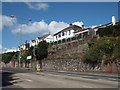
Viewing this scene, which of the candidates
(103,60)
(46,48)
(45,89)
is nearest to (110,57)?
(103,60)

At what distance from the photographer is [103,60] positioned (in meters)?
24.5

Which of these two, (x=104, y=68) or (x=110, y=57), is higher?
(x=110, y=57)

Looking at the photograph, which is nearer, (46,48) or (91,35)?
(91,35)

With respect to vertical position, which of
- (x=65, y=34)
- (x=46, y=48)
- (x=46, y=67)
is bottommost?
(x=46, y=67)

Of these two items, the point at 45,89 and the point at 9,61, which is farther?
the point at 9,61

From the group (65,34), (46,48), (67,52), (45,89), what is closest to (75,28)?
(65,34)

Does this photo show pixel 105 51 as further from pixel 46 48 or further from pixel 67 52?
pixel 46 48

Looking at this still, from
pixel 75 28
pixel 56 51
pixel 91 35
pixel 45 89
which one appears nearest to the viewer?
pixel 45 89

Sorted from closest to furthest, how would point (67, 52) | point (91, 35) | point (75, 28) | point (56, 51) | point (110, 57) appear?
point (110, 57)
point (91, 35)
point (67, 52)
point (56, 51)
point (75, 28)

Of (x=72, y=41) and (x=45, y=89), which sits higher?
(x=72, y=41)

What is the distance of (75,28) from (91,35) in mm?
31013

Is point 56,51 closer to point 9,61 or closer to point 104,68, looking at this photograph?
point 104,68

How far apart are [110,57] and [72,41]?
62.1 ft

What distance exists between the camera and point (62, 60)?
1399 inches
